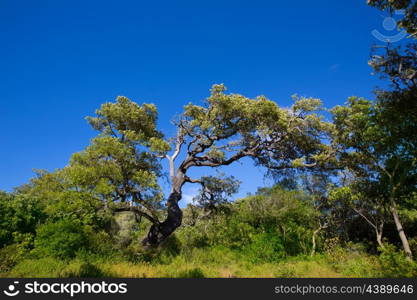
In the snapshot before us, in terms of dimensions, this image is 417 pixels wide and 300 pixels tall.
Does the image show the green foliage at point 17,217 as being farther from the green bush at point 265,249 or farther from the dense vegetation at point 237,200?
the green bush at point 265,249

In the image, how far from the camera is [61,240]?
11.7 meters

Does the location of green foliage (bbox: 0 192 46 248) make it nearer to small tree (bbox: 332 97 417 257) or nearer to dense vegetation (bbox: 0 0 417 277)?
dense vegetation (bbox: 0 0 417 277)

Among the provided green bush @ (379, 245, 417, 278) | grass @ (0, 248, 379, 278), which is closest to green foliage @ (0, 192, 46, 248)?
grass @ (0, 248, 379, 278)

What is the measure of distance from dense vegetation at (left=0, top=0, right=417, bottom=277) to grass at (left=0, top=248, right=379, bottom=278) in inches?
3.2

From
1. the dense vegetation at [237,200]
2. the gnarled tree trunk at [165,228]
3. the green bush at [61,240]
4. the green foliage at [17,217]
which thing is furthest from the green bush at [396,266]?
the green foliage at [17,217]

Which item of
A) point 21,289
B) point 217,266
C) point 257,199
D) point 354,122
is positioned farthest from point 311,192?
point 21,289

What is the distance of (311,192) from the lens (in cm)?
2180

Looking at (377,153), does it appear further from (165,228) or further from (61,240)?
(61,240)

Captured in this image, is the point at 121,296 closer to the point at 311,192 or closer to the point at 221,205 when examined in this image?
the point at 221,205

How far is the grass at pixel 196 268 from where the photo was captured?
31.6 ft

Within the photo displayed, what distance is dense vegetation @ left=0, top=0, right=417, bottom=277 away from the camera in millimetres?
11250

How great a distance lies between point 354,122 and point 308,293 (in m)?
9.46

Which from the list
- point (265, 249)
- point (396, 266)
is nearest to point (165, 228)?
point (265, 249)

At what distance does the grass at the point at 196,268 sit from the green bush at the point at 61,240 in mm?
604
